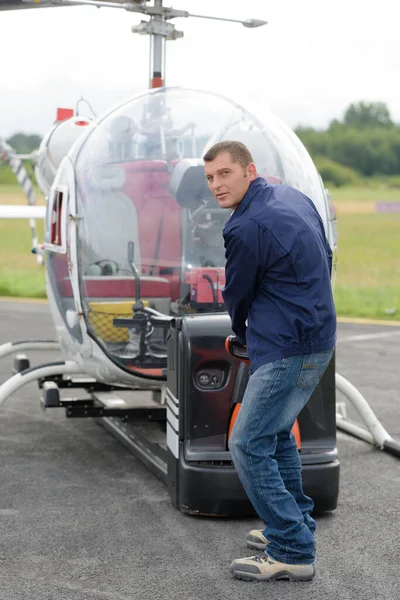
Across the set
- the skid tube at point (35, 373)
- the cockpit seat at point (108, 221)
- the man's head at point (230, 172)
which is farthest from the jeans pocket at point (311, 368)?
the skid tube at point (35, 373)

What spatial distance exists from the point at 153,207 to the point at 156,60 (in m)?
1.34

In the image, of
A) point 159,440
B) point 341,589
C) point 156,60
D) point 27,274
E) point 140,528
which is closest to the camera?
point 341,589

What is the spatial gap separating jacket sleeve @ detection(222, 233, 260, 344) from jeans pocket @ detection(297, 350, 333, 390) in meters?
0.33

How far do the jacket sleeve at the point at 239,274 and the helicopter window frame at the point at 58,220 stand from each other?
83.1 inches

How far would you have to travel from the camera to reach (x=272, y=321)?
3885 mm

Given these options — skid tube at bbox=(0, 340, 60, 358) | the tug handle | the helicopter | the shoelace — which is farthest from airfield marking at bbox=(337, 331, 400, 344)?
the shoelace

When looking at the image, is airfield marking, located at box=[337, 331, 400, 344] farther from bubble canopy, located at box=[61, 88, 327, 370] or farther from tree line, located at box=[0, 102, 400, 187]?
tree line, located at box=[0, 102, 400, 187]

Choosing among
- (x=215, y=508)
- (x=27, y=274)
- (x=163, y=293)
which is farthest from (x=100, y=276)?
(x=27, y=274)

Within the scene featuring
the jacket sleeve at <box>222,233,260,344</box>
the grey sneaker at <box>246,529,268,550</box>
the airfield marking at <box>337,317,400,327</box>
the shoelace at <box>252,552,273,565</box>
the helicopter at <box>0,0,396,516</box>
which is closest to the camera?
the jacket sleeve at <box>222,233,260,344</box>

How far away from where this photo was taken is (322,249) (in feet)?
13.1

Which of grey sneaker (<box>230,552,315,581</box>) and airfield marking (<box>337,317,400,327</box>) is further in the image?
airfield marking (<box>337,317,400,327</box>)

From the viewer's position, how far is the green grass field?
14.9 m

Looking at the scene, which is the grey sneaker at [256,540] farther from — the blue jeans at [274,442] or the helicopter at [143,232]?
the helicopter at [143,232]

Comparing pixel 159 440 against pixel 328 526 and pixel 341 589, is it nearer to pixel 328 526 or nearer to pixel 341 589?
pixel 328 526
